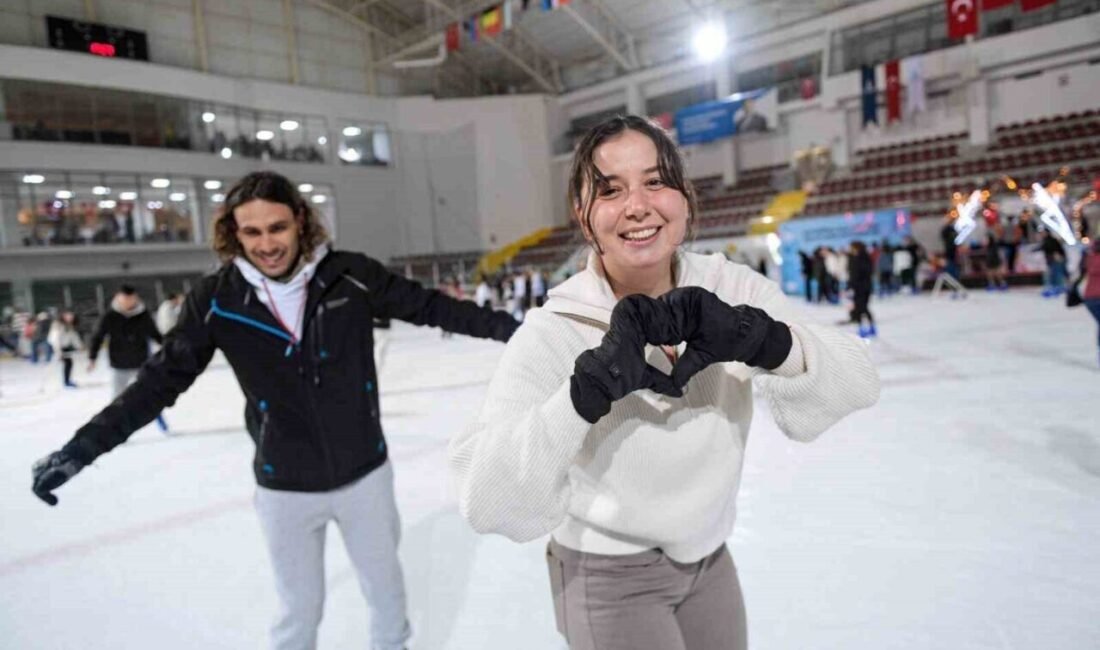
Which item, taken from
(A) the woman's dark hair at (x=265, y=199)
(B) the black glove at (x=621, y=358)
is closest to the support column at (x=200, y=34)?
(A) the woman's dark hair at (x=265, y=199)

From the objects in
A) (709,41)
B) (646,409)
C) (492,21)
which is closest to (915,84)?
(709,41)

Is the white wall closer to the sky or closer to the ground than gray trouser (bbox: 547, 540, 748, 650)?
closer to the sky

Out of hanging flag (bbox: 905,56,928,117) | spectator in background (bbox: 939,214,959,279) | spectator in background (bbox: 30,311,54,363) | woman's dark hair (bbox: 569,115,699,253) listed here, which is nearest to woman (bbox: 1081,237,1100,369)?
woman's dark hair (bbox: 569,115,699,253)

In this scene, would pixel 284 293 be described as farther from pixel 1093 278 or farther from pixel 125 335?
pixel 1093 278

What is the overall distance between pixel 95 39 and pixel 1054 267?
22569 mm

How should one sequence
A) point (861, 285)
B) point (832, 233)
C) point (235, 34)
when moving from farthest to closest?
point (235, 34)
point (832, 233)
point (861, 285)

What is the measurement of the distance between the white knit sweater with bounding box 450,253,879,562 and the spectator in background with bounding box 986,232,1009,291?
13491 mm

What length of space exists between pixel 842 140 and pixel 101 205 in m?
21.7

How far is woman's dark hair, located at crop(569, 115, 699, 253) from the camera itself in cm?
97

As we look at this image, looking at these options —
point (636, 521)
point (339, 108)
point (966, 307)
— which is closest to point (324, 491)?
point (636, 521)

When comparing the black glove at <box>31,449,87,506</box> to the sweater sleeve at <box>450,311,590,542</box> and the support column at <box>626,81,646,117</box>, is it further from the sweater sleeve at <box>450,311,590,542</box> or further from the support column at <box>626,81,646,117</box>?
the support column at <box>626,81,646,117</box>

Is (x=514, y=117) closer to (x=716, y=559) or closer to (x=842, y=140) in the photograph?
(x=842, y=140)

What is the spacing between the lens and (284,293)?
163 cm

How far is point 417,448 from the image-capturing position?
14.3ft
